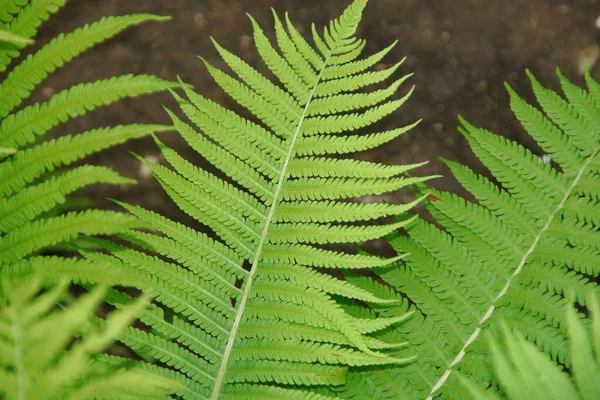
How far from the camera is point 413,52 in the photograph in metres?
2.81

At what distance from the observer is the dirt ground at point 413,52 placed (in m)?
2.65

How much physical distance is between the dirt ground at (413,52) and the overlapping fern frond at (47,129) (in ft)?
3.86

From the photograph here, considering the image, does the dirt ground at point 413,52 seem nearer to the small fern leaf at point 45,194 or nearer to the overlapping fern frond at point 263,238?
the overlapping fern frond at point 263,238

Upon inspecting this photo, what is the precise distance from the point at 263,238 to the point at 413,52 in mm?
1614

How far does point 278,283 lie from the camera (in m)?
1.58

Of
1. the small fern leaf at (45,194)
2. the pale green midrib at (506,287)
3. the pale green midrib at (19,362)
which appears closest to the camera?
the pale green midrib at (19,362)

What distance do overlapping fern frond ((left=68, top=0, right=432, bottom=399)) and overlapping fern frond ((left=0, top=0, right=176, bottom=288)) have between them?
0.20m

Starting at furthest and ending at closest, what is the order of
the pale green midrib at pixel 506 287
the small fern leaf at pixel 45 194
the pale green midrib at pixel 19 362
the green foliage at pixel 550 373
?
the pale green midrib at pixel 506 287
the small fern leaf at pixel 45 194
the green foliage at pixel 550 373
the pale green midrib at pixel 19 362

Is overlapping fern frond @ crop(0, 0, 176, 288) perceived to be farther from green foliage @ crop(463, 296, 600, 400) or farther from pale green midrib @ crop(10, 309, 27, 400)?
green foliage @ crop(463, 296, 600, 400)

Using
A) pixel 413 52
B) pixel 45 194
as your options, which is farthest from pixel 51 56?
pixel 413 52

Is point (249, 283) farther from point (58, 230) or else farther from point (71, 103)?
point (71, 103)

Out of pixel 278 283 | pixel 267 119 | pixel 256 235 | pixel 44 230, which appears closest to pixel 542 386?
pixel 278 283

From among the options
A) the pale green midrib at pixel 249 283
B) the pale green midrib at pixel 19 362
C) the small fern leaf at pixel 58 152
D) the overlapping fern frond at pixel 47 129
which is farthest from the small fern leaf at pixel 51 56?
the pale green midrib at pixel 19 362

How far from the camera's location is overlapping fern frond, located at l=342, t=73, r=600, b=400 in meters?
1.65
